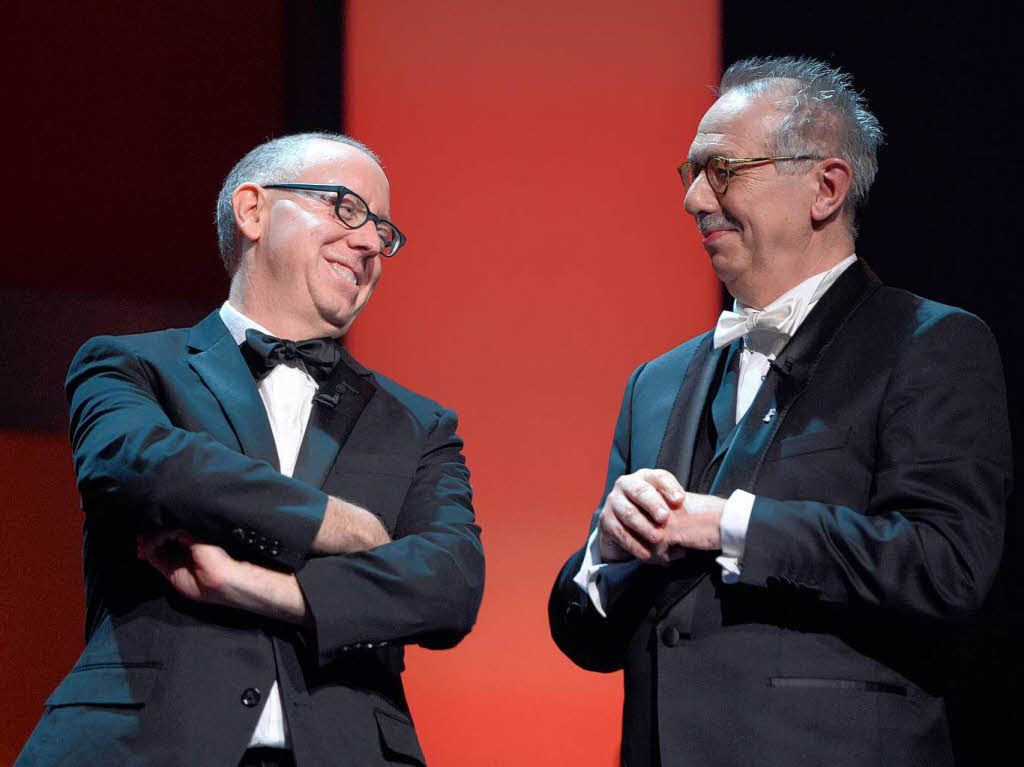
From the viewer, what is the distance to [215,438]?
2250 millimetres

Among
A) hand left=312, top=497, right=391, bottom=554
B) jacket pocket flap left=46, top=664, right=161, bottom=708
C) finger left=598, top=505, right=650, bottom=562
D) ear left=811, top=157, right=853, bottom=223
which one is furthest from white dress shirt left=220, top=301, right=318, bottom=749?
ear left=811, top=157, right=853, bottom=223

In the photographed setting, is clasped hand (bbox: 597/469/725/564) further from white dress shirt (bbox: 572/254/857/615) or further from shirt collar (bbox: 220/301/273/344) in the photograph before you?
shirt collar (bbox: 220/301/273/344)

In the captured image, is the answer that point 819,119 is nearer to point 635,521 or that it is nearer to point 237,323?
point 635,521

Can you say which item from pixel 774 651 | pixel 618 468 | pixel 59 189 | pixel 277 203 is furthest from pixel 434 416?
pixel 59 189

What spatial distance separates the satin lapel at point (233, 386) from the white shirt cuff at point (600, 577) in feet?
2.23

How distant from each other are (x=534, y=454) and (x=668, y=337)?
1.90 ft

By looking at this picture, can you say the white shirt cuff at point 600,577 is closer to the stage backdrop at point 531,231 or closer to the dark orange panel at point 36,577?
the stage backdrop at point 531,231

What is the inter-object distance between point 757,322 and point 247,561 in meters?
1.18

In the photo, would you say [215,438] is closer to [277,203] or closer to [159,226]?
[277,203]

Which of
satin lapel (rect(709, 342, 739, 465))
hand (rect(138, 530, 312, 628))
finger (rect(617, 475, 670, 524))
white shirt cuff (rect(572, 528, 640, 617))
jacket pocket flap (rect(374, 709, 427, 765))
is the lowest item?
jacket pocket flap (rect(374, 709, 427, 765))

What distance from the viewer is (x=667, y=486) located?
2131mm

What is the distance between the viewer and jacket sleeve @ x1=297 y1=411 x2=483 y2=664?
204 cm

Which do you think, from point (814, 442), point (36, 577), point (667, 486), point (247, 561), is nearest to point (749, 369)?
point (814, 442)

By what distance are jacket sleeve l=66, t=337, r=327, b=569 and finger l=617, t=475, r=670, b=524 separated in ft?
1.88
